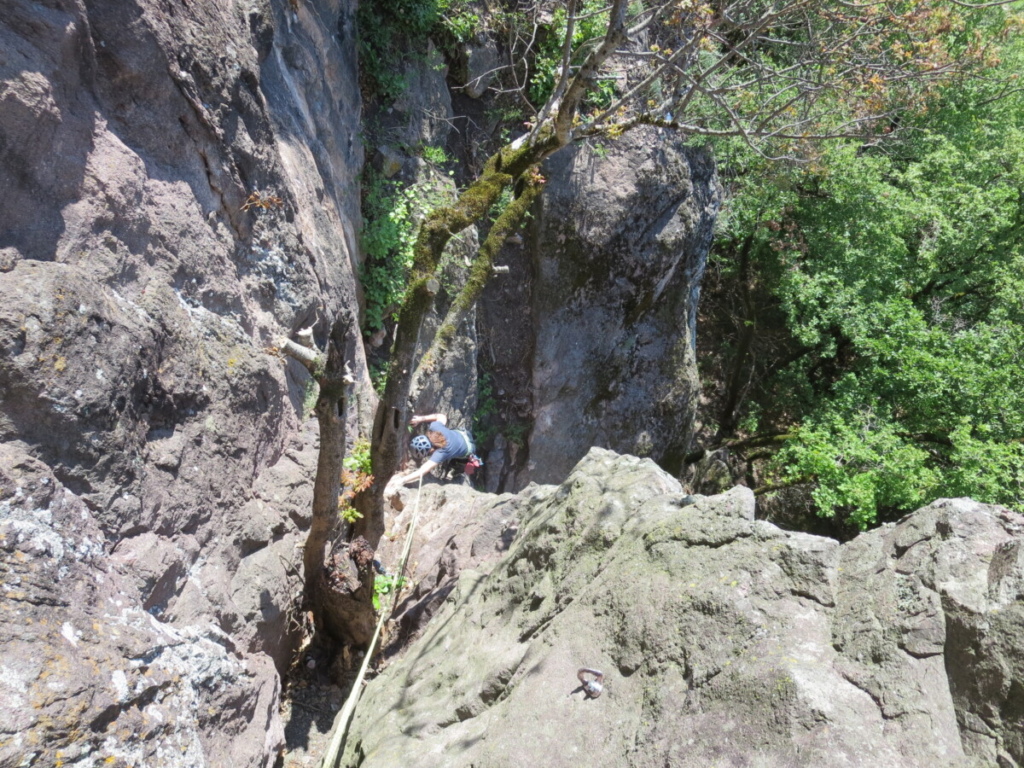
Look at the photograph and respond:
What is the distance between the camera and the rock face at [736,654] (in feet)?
8.27

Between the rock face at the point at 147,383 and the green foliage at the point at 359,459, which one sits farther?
the green foliage at the point at 359,459

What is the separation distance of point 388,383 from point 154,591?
2261 mm

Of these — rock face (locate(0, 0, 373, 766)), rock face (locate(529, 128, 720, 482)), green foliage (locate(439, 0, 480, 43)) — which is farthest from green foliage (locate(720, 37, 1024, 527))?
rock face (locate(0, 0, 373, 766))

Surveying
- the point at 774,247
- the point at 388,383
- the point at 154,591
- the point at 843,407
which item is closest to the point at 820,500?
the point at 843,407

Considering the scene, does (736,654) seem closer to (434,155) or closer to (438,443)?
(438,443)

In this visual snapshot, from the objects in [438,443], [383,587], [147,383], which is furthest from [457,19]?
[383,587]

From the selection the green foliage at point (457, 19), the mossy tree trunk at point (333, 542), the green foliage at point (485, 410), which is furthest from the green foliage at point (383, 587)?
the green foliage at point (457, 19)

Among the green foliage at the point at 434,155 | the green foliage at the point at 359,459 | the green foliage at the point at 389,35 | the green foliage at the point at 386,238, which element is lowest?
the green foliage at the point at 359,459

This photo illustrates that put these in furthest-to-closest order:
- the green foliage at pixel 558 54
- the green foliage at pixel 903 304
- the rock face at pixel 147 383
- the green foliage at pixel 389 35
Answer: the green foliage at pixel 558 54 < the green foliage at pixel 903 304 < the green foliage at pixel 389 35 < the rock face at pixel 147 383

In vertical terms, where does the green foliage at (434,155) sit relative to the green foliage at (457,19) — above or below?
below

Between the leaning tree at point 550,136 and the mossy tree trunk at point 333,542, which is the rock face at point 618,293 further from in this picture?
the mossy tree trunk at point 333,542

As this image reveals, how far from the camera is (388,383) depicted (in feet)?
17.3

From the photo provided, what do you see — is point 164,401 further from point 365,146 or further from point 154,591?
point 365,146

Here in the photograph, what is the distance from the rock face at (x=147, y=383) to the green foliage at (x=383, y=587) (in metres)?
1.18
